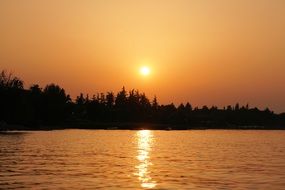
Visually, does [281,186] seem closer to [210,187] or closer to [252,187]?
[252,187]

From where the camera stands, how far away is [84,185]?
4028 centimetres

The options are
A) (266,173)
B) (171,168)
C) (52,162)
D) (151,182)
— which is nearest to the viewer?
(151,182)

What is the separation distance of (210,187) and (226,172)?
11.6 metres

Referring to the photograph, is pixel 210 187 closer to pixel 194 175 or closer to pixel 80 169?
pixel 194 175

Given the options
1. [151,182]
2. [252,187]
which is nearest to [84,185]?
[151,182]

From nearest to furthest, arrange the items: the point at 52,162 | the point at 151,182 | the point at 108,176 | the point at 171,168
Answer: the point at 151,182
the point at 108,176
the point at 171,168
the point at 52,162

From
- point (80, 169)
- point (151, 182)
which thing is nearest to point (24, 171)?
point (80, 169)

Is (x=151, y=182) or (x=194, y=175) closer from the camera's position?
(x=151, y=182)

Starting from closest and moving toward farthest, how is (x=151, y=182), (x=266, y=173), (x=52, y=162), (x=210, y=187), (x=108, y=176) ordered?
(x=210, y=187) < (x=151, y=182) < (x=108, y=176) < (x=266, y=173) < (x=52, y=162)

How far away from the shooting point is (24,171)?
161 feet

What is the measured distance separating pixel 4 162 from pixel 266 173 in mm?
26666

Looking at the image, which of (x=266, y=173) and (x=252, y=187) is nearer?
(x=252, y=187)

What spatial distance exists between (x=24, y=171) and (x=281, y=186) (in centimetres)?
2225

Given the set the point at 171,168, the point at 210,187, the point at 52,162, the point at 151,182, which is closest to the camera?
the point at 210,187
